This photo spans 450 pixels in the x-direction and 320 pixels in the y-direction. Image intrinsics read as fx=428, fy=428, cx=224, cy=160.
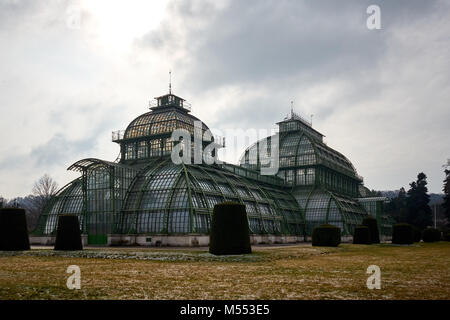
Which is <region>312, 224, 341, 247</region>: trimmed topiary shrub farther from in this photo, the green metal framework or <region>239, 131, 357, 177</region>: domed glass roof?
<region>239, 131, 357, 177</region>: domed glass roof

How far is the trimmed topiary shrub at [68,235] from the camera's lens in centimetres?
4028

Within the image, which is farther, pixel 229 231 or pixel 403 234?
pixel 403 234

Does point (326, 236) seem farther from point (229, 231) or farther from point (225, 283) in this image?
point (225, 283)

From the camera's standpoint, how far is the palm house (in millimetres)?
49812

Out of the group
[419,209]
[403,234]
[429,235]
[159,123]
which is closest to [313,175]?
[403,234]

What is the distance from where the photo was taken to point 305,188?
3108 inches

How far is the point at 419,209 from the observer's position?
3999 inches

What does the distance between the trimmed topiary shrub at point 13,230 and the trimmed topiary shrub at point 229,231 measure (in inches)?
780

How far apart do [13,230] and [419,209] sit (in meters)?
90.1

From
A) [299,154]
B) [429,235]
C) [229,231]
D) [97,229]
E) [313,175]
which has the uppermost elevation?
[299,154]

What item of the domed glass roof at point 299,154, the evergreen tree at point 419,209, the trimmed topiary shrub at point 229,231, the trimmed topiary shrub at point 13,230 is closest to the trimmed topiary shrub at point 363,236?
the domed glass roof at point 299,154
